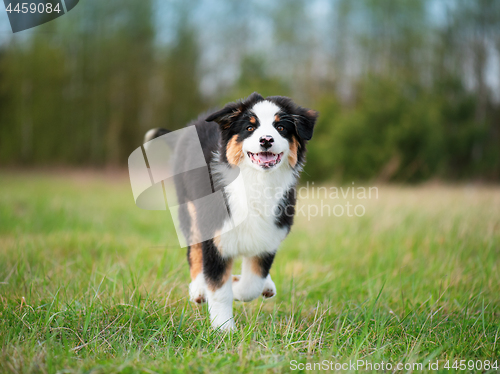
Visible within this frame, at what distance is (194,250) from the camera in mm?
3566

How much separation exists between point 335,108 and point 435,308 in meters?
12.8

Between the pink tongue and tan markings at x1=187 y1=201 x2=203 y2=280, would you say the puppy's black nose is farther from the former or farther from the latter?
tan markings at x1=187 y1=201 x2=203 y2=280

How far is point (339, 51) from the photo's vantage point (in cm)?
1789

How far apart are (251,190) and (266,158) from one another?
280 mm

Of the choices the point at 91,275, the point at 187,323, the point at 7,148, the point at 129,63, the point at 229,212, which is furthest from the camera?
the point at 129,63

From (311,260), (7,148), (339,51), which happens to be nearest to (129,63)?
(7,148)

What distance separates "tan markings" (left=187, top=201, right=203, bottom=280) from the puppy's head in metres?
0.67

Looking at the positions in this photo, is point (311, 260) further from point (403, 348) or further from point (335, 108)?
point (335, 108)

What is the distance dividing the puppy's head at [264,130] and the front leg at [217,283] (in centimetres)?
72

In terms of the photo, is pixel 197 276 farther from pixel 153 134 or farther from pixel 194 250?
pixel 153 134

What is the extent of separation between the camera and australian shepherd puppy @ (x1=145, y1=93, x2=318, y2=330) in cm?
295

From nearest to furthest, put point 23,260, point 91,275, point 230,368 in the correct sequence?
point 230,368, point 91,275, point 23,260

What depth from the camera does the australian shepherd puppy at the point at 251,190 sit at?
2947mm

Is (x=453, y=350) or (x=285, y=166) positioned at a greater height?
(x=285, y=166)
